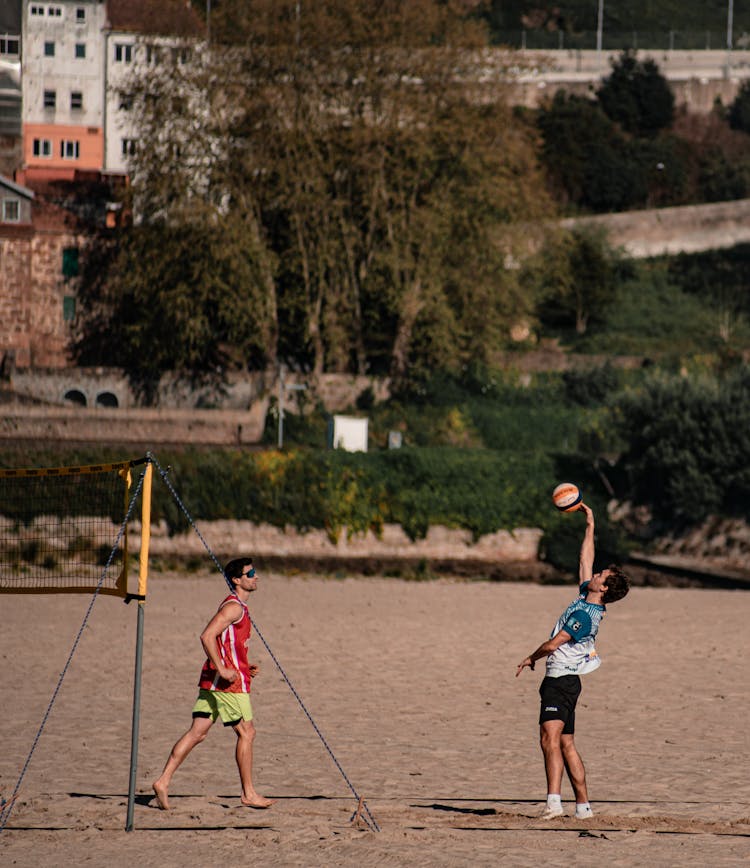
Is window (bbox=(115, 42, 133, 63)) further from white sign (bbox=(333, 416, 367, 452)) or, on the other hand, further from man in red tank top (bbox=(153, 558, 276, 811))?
man in red tank top (bbox=(153, 558, 276, 811))

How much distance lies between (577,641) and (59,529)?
27.2m

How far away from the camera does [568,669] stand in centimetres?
1161

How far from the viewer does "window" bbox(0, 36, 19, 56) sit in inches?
2847

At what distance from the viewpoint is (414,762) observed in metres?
14.7

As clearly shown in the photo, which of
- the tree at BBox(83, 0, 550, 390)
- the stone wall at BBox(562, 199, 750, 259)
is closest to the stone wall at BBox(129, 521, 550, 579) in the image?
the tree at BBox(83, 0, 550, 390)

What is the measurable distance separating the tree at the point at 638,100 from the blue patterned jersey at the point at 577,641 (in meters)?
89.1

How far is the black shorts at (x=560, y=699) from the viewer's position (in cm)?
1153

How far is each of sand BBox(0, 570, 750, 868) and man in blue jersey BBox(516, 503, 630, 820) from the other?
18.7 inches

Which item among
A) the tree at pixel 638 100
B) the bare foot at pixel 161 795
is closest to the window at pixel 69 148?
the tree at pixel 638 100

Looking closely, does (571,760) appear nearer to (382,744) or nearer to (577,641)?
(577,641)

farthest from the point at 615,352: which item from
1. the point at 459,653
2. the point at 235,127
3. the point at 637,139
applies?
the point at 459,653

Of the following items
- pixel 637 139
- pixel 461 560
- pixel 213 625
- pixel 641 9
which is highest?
pixel 641 9

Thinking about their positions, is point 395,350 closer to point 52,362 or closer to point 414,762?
point 52,362

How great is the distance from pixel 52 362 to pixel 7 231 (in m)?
5.93
